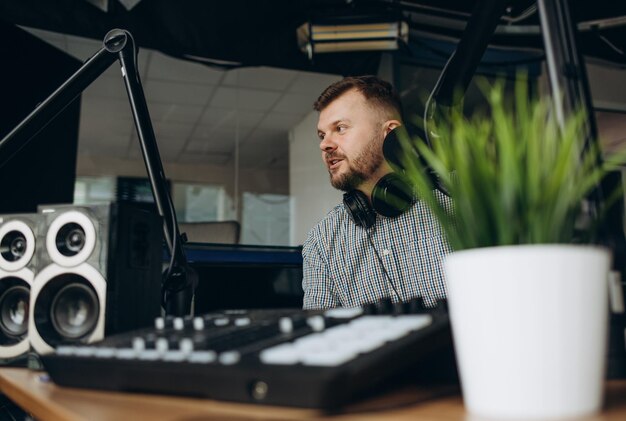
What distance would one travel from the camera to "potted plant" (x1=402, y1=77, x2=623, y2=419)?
321mm

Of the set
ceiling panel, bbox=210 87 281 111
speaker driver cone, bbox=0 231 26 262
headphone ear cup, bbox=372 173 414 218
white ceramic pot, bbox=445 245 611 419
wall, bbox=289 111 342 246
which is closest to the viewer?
white ceramic pot, bbox=445 245 611 419

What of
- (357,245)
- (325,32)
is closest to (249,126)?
(325,32)

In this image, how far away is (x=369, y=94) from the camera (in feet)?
6.31

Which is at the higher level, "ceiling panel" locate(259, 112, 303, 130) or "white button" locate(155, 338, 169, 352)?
"ceiling panel" locate(259, 112, 303, 130)

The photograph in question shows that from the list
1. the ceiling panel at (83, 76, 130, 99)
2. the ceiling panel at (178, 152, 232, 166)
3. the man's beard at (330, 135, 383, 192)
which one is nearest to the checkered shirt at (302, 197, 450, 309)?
the man's beard at (330, 135, 383, 192)

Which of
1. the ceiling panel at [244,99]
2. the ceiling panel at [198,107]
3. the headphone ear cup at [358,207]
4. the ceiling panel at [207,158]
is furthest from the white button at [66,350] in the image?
the ceiling panel at [207,158]

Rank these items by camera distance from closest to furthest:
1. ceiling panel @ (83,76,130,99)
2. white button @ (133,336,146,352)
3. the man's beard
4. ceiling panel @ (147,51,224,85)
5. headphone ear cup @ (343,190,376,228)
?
white button @ (133,336,146,352) < headphone ear cup @ (343,190,376,228) < the man's beard < ceiling panel @ (147,51,224,85) < ceiling panel @ (83,76,130,99)

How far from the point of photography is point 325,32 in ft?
10.0

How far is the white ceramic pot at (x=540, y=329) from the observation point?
1.05 feet

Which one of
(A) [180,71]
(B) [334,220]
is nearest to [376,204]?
(B) [334,220]

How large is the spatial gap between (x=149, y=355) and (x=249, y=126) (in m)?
5.77

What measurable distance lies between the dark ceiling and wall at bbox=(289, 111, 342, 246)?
159 cm

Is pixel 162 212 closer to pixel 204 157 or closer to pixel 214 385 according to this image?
pixel 214 385

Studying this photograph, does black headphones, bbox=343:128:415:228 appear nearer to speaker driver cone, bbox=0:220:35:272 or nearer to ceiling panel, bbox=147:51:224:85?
speaker driver cone, bbox=0:220:35:272
